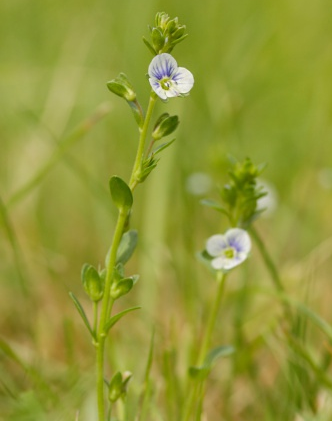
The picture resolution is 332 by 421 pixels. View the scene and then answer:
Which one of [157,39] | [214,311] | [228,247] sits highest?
[157,39]

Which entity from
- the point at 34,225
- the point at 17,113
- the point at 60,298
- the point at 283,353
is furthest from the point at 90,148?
the point at 283,353

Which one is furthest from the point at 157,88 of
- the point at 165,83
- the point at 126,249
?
Result: the point at 126,249

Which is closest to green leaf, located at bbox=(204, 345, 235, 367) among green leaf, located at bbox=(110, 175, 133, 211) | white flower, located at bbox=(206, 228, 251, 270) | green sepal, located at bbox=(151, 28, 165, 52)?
white flower, located at bbox=(206, 228, 251, 270)

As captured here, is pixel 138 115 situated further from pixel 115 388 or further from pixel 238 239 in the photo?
pixel 115 388

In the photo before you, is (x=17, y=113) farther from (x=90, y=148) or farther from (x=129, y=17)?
(x=129, y=17)

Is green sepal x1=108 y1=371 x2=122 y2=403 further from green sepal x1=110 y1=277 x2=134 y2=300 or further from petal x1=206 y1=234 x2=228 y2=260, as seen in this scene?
petal x1=206 y1=234 x2=228 y2=260

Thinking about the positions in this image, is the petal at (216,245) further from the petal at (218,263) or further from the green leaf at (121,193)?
the green leaf at (121,193)
